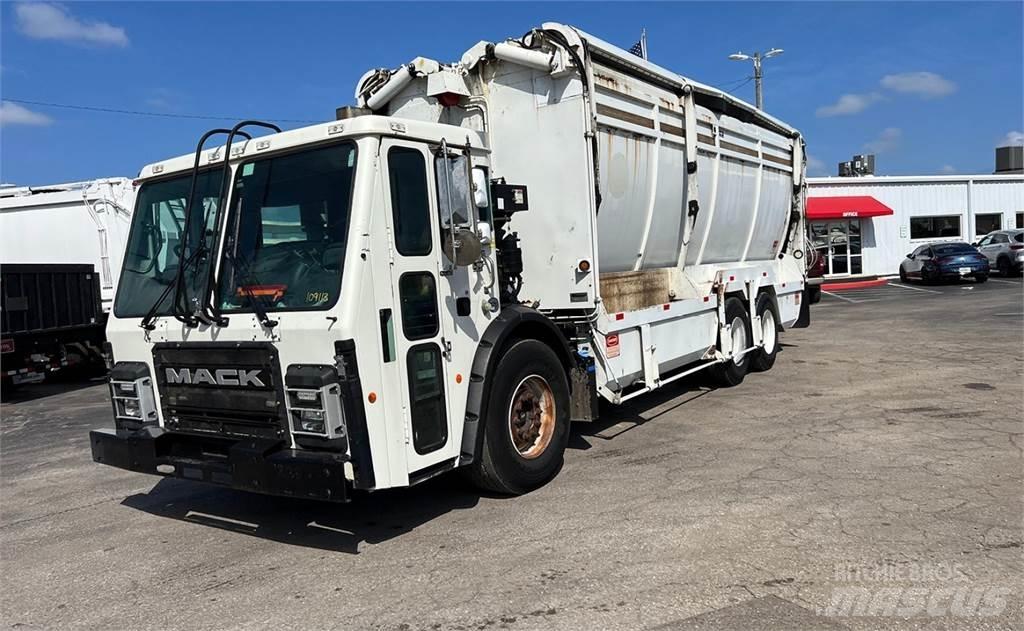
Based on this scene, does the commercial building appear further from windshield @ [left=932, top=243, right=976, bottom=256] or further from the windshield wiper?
the windshield wiper

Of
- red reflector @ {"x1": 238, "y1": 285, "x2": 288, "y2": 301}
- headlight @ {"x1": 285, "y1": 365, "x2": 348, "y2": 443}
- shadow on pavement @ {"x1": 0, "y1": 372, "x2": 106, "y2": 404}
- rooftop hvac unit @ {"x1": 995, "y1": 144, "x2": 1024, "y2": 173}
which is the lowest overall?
shadow on pavement @ {"x1": 0, "y1": 372, "x2": 106, "y2": 404}

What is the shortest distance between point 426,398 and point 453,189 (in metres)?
1.34

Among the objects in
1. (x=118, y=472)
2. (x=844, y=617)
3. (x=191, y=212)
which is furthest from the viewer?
(x=118, y=472)

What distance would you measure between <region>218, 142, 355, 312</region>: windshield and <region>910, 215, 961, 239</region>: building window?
33.3 m

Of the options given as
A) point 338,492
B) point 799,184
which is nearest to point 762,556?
point 338,492

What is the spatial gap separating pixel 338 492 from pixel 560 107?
355cm

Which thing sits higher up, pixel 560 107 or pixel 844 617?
pixel 560 107

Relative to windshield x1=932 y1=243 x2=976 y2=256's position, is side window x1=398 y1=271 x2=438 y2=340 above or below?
above

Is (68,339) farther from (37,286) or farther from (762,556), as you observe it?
(762,556)

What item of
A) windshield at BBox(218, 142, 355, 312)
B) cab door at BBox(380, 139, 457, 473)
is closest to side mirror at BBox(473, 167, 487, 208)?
cab door at BBox(380, 139, 457, 473)

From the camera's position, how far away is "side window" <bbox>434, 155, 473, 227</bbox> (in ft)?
15.7

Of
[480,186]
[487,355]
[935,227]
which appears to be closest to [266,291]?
[487,355]

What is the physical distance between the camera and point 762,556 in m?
4.30

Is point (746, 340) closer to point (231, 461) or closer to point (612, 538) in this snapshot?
point (612, 538)
